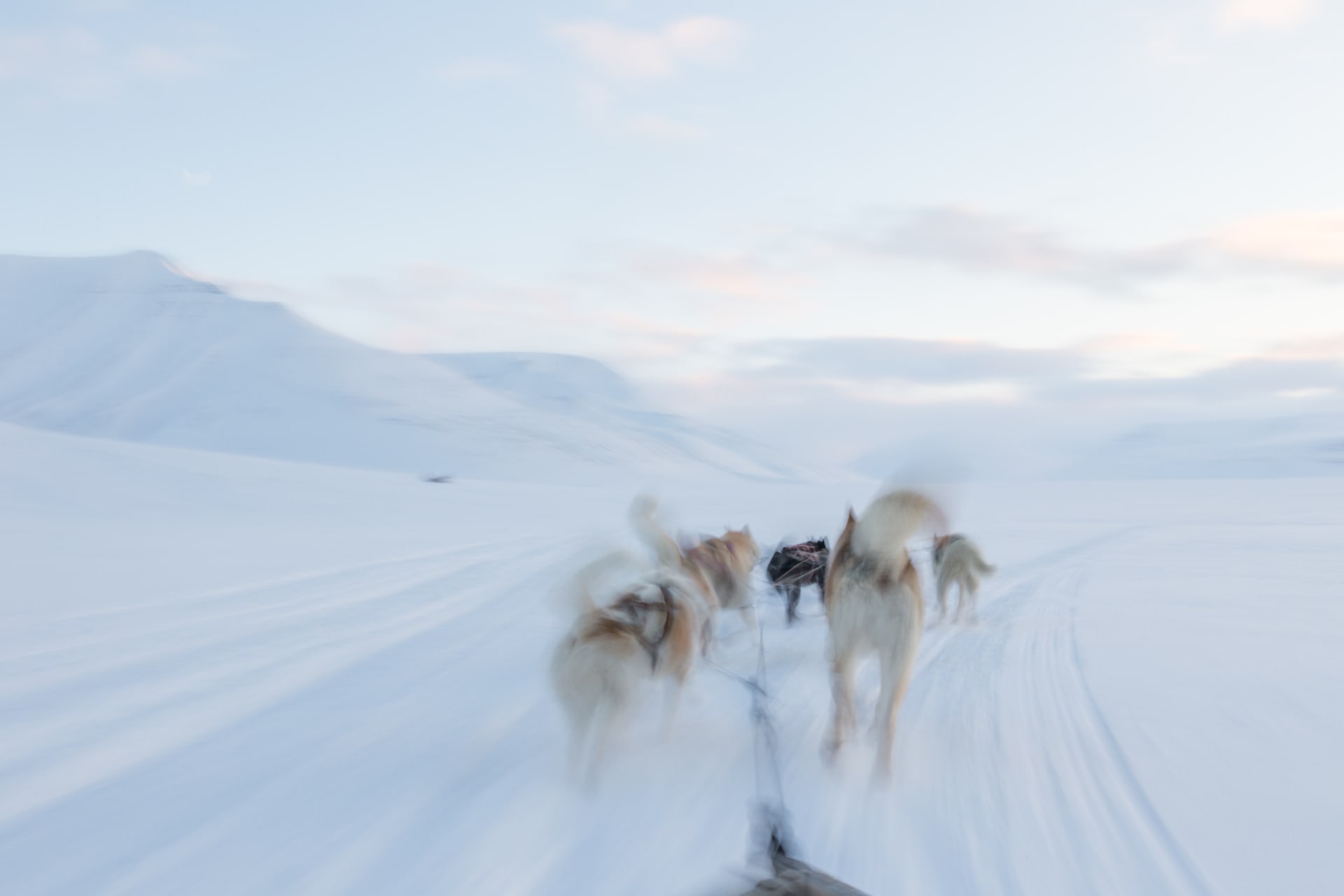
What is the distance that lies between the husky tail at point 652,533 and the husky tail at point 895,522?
2169mm

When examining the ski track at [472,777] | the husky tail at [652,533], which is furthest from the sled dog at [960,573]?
the husky tail at [652,533]

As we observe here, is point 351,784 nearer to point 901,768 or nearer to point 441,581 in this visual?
point 901,768

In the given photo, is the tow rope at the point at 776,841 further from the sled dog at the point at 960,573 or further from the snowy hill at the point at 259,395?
the snowy hill at the point at 259,395

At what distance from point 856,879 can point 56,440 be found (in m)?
23.3

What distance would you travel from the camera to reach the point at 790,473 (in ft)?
365

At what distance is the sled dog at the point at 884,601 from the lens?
3646mm

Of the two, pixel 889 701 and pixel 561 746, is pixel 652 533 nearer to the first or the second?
pixel 561 746

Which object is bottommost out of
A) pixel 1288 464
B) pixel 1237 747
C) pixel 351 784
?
pixel 351 784

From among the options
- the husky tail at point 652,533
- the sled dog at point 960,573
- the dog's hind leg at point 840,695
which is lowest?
the dog's hind leg at point 840,695

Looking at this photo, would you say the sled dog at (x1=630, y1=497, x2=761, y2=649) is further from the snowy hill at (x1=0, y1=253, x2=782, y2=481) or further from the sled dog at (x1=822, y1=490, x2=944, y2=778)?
the snowy hill at (x1=0, y1=253, x2=782, y2=481)

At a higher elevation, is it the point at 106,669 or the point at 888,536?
the point at 888,536

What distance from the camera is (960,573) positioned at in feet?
26.1

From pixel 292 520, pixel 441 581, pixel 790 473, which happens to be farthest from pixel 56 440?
pixel 790 473

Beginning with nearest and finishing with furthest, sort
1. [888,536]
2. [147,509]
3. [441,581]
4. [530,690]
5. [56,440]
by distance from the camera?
[888,536]
[530,690]
[441,581]
[147,509]
[56,440]
